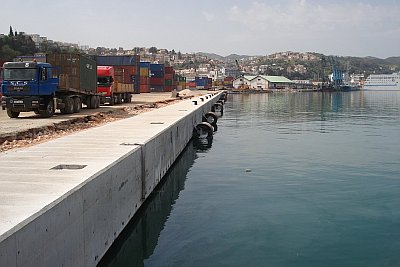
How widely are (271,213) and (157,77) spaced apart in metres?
121

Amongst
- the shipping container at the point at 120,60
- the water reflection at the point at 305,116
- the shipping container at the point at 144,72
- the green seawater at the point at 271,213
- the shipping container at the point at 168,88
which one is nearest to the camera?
the green seawater at the point at 271,213

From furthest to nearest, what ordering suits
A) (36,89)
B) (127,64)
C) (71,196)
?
1. (127,64)
2. (36,89)
3. (71,196)

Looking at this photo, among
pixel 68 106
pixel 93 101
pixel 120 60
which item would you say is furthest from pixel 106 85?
pixel 120 60

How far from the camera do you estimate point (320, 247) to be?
10594 mm

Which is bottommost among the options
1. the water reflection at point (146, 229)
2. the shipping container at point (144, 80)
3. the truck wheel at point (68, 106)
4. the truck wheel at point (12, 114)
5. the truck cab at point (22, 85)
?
the water reflection at point (146, 229)

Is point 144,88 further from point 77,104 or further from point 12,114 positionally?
point 12,114

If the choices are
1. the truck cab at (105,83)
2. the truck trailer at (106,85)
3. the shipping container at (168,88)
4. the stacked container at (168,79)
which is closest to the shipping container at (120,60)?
the shipping container at (168,88)

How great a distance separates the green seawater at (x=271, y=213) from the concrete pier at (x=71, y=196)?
3.21 ft

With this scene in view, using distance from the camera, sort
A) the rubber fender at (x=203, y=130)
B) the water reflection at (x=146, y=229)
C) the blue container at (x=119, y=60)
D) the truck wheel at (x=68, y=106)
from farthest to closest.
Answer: the blue container at (x=119, y=60) → the truck wheel at (x=68, y=106) → the rubber fender at (x=203, y=130) → the water reflection at (x=146, y=229)

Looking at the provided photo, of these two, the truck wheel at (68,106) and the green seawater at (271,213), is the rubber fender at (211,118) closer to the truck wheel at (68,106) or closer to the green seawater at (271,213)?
the truck wheel at (68,106)

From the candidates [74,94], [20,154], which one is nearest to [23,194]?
[20,154]

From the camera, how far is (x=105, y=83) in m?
46.5

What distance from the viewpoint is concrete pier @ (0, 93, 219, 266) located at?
582 cm

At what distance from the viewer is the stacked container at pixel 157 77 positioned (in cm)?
13100
